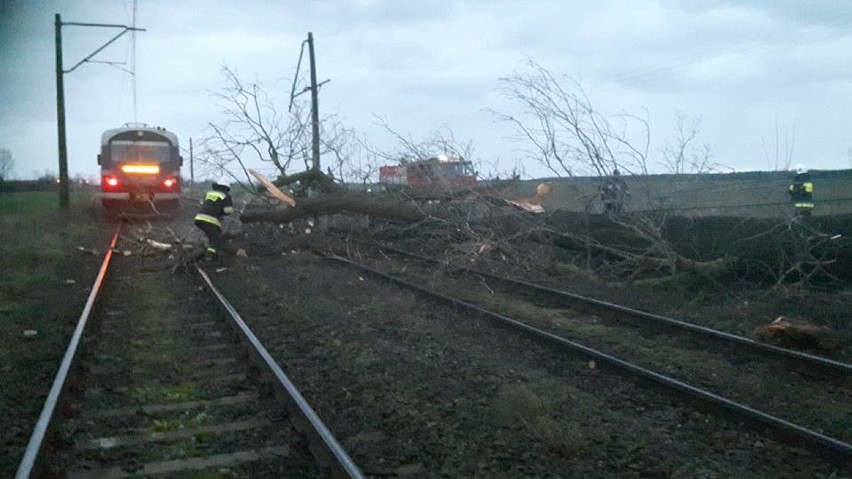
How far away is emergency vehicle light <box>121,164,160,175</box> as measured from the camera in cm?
3316

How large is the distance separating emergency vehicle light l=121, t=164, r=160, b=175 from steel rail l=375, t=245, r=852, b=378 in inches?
837

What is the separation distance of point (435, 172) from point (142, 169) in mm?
18503

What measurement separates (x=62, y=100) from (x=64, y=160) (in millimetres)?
2599

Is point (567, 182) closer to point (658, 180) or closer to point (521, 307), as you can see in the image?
point (658, 180)

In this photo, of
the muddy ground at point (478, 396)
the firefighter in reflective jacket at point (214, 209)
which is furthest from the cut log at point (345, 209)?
the muddy ground at point (478, 396)

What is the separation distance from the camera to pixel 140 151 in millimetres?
33375

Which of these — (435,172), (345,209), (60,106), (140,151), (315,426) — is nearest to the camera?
(315,426)

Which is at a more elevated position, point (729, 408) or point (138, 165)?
point (138, 165)

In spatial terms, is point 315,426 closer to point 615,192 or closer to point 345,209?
point 615,192

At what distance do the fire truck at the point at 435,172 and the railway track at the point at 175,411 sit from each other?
294 inches

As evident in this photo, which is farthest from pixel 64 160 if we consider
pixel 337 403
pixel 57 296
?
pixel 337 403

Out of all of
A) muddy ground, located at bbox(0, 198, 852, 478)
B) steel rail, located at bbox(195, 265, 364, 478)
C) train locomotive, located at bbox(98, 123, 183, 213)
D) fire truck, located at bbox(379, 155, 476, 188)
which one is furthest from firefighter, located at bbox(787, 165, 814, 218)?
train locomotive, located at bbox(98, 123, 183, 213)

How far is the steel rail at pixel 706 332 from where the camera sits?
825 cm

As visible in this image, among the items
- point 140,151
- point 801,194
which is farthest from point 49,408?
point 140,151
